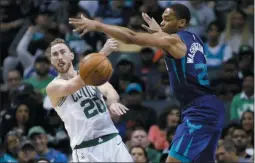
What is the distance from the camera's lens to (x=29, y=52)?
19.1 meters

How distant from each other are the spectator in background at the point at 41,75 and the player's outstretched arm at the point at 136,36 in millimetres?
7648

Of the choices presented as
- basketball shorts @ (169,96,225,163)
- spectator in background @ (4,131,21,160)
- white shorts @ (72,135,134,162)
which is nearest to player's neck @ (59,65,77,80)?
white shorts @ (72,135,134,162)

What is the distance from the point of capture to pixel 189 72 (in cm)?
1064

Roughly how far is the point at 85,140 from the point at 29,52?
7.74 metres

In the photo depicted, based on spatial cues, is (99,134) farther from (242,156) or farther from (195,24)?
(195,24)

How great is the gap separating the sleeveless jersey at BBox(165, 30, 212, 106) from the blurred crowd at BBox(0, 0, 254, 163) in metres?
3.81

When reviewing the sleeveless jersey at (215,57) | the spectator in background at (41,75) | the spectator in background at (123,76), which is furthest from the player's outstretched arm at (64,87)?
the sleeveless jersey at (215,57)

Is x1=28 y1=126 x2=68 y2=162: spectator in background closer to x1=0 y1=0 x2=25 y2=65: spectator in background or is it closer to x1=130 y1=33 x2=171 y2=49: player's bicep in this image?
x1=0 y1=0 x2=25 y2=65: spectator in background

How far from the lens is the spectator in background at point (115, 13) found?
1927cm

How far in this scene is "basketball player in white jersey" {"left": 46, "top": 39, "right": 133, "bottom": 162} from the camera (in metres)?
11.6

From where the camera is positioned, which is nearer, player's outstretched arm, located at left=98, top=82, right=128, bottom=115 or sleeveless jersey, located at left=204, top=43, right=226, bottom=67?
player's outstretched arm, located at left=98, top=82, right=128, bottom=115

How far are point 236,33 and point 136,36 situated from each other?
29.0ft

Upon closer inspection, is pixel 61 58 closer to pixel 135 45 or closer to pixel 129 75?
pixel 129 75

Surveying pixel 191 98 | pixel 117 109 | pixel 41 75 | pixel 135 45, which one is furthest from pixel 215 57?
pixel 191 98
